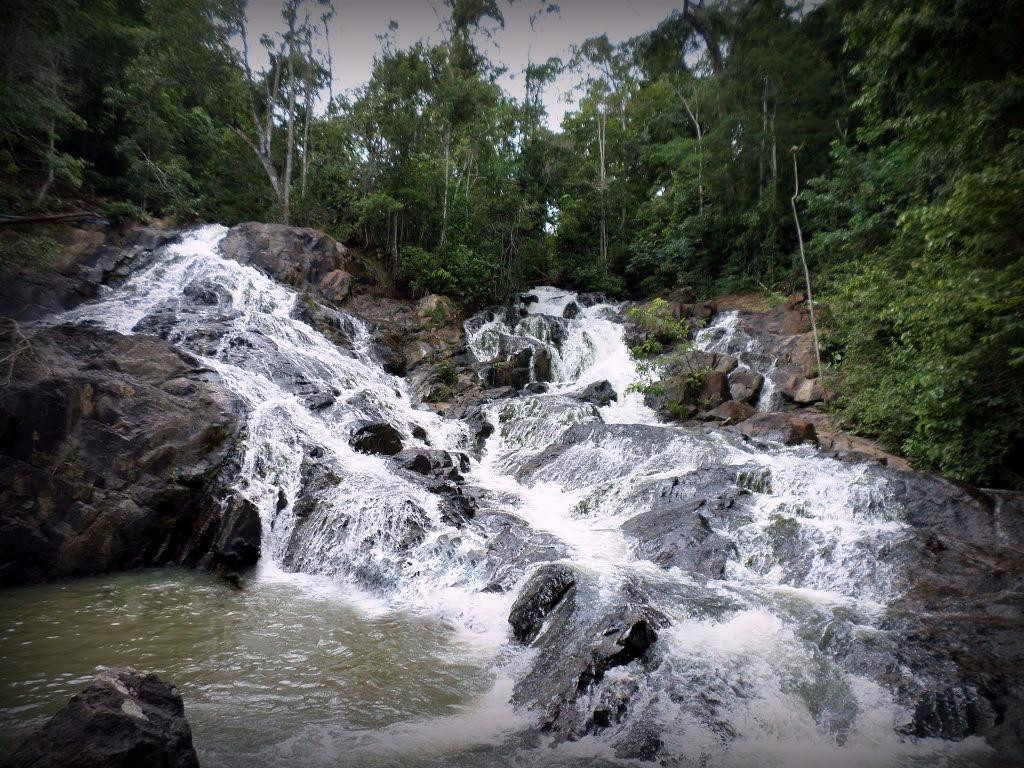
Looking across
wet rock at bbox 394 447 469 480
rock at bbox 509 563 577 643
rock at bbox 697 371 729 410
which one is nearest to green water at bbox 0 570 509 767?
rock at bbox 509 563 577 643

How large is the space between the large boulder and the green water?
42.3 feet

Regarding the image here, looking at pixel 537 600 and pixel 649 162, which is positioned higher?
pixel 649 162

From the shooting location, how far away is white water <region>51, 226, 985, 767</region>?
3535mm

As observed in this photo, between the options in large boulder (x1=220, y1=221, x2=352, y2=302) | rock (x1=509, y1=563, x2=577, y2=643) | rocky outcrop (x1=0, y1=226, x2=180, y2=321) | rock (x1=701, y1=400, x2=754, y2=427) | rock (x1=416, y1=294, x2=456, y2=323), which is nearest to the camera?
rock (x1=509, y1=563, x2=577, y2=643)

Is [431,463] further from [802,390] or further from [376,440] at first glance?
[802,390]

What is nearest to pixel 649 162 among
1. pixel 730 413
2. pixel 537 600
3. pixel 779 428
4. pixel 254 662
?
pixel 730 413

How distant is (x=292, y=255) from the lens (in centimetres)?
1736

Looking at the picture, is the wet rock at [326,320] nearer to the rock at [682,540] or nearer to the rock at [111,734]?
the rock at [682,540]

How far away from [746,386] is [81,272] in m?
19.5

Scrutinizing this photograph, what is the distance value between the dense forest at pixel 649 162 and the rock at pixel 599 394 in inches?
236

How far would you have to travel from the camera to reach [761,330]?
55.3ft

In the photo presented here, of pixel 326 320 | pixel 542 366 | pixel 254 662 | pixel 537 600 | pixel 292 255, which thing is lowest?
pixel 254 662

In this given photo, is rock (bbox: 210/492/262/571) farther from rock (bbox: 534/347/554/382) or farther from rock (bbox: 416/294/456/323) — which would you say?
rock (bbox: 416/294/456/323)

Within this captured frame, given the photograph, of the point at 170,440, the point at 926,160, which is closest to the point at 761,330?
the point at 926,160
